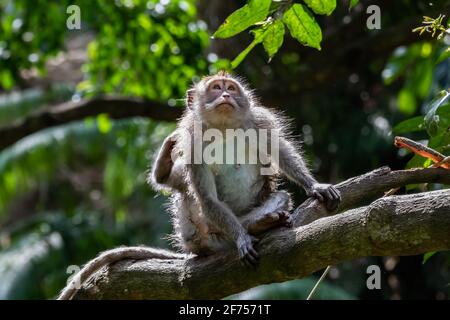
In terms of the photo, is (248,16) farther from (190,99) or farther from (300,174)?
(190,99)

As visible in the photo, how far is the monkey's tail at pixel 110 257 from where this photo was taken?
18.0 ft

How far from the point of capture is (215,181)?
5.75m

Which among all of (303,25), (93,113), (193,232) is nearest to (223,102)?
(193,232)

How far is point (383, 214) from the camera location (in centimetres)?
379

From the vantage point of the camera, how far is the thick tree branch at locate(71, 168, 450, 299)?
12.2ft

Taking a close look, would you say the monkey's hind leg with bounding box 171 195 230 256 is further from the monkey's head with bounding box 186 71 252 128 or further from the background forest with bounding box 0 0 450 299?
the background forest with bounding box 0 0 450 299

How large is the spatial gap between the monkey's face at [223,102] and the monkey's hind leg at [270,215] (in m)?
0.62

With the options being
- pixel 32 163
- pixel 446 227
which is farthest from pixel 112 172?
pixel 446 227

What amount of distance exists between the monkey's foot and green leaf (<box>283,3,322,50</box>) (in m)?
0.95

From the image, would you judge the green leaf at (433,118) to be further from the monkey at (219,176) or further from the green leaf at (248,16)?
the green leaf at (248,16)

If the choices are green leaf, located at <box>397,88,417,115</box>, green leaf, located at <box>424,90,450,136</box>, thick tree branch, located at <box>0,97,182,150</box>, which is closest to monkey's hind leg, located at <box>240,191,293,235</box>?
green leaf, located at <box>424,90,450,136</box>

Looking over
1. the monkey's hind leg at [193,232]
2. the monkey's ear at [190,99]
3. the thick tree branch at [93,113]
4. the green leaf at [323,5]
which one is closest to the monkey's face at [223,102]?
the monkey's ear at [190,99]
